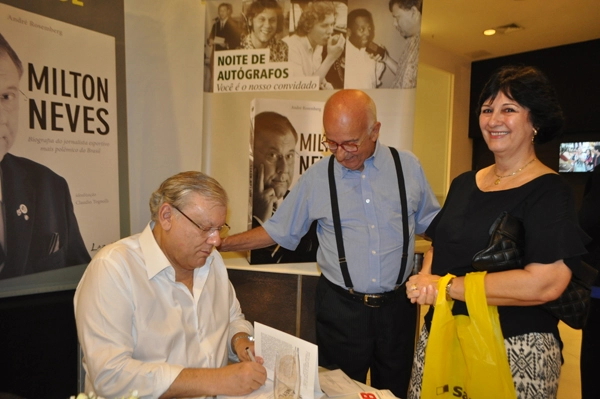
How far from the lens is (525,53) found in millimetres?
7477

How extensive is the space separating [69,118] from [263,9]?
1521mm

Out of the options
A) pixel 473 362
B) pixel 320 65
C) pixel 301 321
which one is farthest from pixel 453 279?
pixel 320 65

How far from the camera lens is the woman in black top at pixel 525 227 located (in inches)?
58.1

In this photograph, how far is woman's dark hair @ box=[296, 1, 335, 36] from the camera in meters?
3.16

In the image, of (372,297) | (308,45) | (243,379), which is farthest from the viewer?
(308,45)

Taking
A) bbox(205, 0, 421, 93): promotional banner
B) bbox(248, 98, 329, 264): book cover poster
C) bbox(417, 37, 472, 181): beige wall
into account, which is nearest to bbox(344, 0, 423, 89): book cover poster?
bbox(205, 0, 421, 93): promotional banner

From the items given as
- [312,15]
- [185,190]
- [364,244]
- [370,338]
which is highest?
[312,15]

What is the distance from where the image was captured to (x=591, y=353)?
8.65 ft

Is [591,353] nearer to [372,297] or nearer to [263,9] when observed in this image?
[372,297]

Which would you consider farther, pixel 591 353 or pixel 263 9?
pixel 263 9

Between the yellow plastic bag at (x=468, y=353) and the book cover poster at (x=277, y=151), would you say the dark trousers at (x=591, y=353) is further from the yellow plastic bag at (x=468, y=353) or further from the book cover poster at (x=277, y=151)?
the book cover poster at (x=277, y=151)

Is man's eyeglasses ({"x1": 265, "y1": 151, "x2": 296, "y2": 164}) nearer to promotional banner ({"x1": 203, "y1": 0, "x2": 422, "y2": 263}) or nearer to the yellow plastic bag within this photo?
promotional banner ({"x1": 203, "y1": 0, "x2": 422, "y2": 263})

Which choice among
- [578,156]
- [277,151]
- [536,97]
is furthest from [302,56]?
[578,156]

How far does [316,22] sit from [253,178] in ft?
3.80
